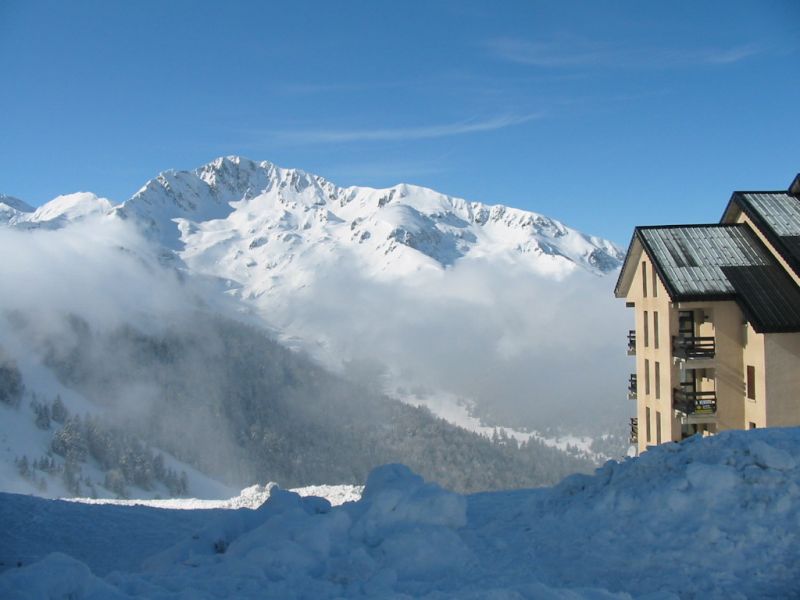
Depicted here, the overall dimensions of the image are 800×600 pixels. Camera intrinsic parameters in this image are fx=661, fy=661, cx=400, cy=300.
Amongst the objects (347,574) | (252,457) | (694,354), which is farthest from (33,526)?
(252,457)

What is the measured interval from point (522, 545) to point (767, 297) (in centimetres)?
1248

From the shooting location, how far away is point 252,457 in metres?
182

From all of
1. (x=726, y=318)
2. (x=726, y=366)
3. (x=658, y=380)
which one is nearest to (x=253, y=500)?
(x=658, y=380)

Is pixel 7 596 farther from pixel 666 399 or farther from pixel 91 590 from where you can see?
pixel 666 399

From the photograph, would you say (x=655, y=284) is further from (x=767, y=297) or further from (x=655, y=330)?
(x=767, y=297)

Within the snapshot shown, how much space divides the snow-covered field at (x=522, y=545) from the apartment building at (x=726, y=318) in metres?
7.98

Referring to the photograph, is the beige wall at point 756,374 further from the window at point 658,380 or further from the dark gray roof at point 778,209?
the dark gray roof at point 778,209

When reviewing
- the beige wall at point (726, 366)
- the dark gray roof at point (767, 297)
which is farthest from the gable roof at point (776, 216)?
the beige wall at point (726, 366)

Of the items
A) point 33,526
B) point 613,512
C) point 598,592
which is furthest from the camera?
point 33,526

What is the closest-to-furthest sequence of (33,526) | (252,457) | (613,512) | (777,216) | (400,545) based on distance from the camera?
1. (400,545)
2. (613,512)
3. (33,526)
4. (777,216)
5. (252,457)

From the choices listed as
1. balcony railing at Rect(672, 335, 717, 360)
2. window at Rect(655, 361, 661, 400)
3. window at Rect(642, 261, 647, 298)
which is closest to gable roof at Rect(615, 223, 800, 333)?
window at Rect(642, 261, 647, 298)

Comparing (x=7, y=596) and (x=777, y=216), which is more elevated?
(x=777, y=216)

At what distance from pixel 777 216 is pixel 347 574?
17576 mm

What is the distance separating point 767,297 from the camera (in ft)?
56.6
